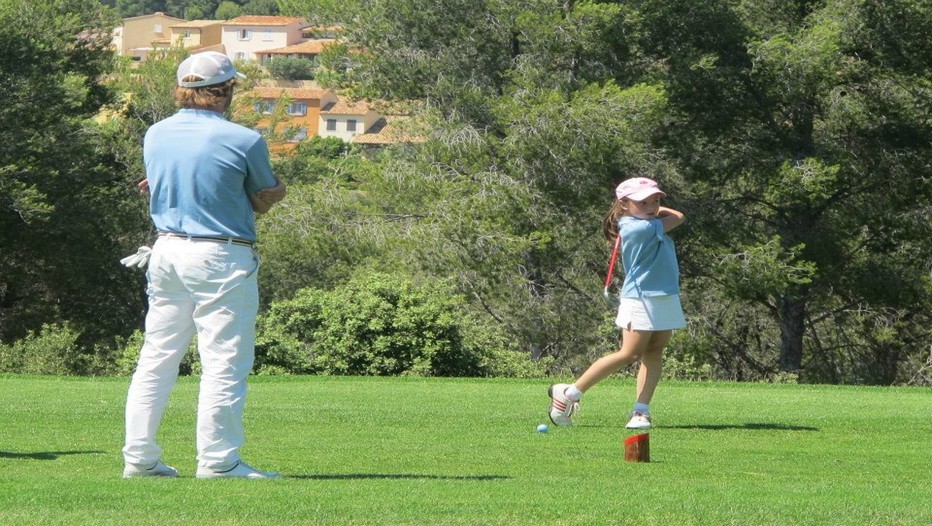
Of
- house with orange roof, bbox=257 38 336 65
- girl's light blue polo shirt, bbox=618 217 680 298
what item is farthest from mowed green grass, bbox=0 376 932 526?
house with orange roof, bbox=257 38 336 65

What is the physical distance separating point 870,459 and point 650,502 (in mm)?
3012

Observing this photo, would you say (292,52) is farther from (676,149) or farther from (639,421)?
(639,421)

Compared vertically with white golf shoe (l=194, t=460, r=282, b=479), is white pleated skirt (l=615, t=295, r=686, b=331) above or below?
above

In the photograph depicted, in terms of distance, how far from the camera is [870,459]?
27.1 feet

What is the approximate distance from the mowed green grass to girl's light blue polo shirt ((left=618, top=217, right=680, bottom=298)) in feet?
3.07

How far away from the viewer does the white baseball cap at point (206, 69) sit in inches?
254

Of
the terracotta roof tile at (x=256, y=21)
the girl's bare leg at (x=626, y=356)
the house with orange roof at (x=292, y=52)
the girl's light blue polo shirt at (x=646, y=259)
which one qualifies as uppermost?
the terracotta roof tile at (x=256, y=21)

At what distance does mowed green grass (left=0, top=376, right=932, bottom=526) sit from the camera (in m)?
5.45

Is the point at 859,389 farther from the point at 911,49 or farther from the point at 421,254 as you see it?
the point at 911,49

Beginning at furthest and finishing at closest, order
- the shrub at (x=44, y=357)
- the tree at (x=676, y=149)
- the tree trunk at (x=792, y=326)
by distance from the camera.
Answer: the tree trunk at (x=792, y=326) → the tree at (x=676, y=149) → the shrub at (x=44, y=357)

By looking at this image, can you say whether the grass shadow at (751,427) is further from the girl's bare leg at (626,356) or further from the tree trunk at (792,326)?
the tree trunk at (792,326)

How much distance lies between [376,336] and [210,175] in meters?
12.3

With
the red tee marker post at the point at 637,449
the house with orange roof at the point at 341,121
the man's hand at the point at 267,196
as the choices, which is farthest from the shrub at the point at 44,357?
the house with orange roof at the point at 341,121

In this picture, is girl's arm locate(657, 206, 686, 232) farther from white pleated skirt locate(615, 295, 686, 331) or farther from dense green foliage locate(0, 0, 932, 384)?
dense green foliage locate(0, 0, 932, 384)
